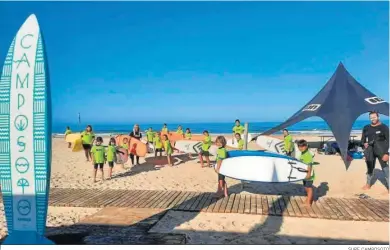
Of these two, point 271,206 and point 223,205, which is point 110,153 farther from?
point 271,206

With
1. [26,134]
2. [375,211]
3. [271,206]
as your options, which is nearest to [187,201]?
[271,206]

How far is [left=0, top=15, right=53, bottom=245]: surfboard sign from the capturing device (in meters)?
3.77

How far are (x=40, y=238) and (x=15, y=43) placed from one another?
231 cm

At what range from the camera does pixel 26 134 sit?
12.4 ft

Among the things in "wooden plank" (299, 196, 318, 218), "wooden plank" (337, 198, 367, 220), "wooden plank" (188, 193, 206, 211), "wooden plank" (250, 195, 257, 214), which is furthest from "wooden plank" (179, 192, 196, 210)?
"wooden plank" (337, 198, 367, 220)

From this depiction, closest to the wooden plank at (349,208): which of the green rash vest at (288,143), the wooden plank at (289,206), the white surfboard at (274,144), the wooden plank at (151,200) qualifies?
the wooden plank at (289,206)

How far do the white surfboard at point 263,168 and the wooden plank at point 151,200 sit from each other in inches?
62.7

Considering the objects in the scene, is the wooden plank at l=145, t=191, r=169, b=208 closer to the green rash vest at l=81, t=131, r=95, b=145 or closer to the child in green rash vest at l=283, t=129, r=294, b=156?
the child in green rash vest at l=283, t=129, r=294, b=156

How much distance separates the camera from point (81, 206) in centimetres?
694

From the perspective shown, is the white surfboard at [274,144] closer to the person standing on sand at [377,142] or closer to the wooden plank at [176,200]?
the person standing on sand at [377,142]

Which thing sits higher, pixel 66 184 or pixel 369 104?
pixel 369 104

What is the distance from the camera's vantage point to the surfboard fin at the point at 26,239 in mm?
3885
